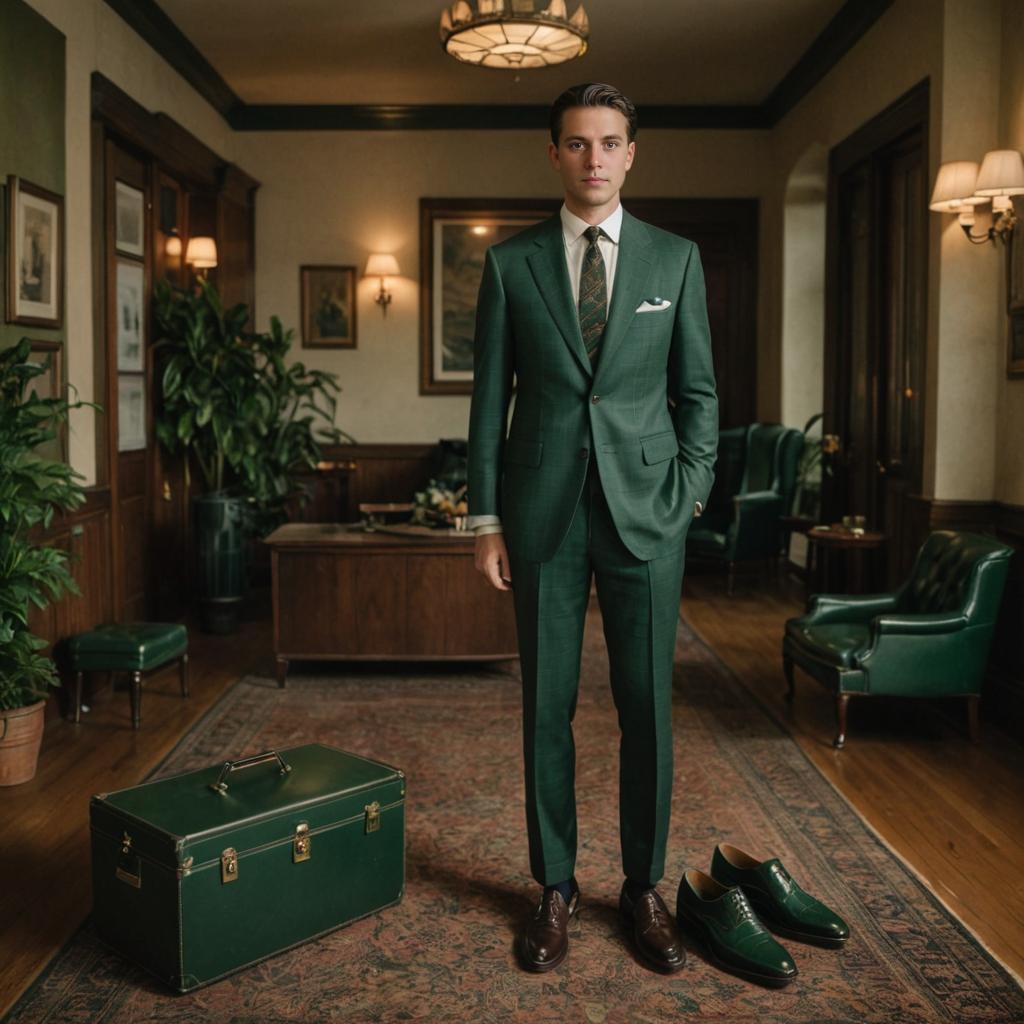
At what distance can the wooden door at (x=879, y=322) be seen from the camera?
18.8 feet

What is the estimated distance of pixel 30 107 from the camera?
454cm

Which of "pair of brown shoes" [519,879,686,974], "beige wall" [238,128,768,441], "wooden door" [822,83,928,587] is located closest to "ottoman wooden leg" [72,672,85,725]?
"pair of brown shoes" [519,879,686,974]

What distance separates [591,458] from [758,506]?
5.34 m

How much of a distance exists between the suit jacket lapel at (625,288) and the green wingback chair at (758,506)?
16.9ft

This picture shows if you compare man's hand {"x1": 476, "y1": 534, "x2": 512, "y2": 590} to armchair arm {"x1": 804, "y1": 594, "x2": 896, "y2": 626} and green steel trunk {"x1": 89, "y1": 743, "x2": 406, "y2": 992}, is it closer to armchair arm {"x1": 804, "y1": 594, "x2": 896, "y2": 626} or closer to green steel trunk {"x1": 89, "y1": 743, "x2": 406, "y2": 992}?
green steel trunk {"x1": 89, "y1": 743, "x2": 406, "y2": 992}

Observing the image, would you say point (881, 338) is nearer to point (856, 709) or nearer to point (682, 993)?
point (856, 709)

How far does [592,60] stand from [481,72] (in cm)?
74

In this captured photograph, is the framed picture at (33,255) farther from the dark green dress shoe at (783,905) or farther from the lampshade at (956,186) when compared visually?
the lampshade at (956,186)

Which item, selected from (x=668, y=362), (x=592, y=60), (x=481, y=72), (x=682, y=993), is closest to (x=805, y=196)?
(x=592, y=60)

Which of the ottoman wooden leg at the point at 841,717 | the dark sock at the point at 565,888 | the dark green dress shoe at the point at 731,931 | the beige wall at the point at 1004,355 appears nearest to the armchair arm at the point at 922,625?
the ottoman wooden leg at the point at 841,717

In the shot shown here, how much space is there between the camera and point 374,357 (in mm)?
8594

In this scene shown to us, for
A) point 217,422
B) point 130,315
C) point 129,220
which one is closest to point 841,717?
point 217,422

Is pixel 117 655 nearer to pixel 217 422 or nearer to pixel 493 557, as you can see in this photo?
pixel 217 422

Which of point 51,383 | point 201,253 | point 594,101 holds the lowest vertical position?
point 51,383
